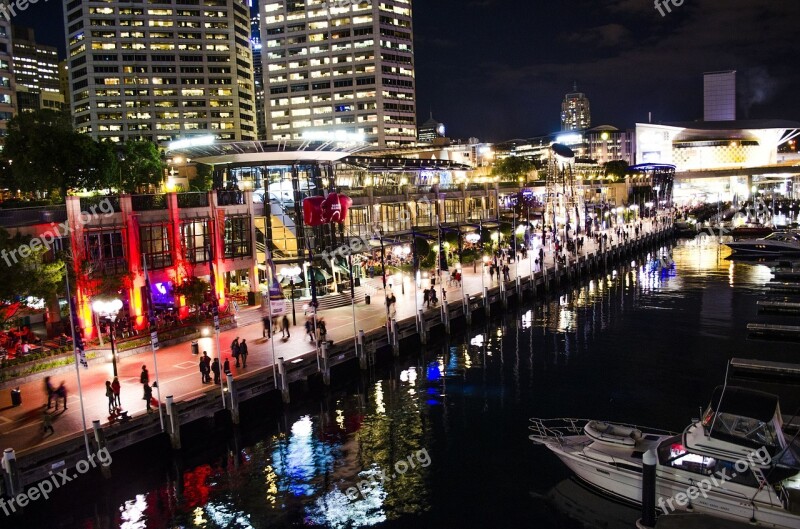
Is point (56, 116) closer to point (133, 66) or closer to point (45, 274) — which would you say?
point (45, 274)

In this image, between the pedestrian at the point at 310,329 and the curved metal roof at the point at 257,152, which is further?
the curved metal roof at the point at 257,152

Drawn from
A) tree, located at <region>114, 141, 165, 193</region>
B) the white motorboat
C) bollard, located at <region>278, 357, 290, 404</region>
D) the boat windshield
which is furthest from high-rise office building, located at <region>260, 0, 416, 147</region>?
the boat windshield

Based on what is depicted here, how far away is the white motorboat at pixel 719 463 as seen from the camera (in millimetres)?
18125

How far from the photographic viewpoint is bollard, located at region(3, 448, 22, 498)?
2088 centimetres

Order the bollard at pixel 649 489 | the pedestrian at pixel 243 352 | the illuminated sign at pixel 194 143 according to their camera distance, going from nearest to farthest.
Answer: the bollard at pixel 649 489 → the pedestrian at pixel 243 352 → the illuminated sign at pixel 194 143

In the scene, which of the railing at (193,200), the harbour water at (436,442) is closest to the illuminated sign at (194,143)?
the railing at (193,200)

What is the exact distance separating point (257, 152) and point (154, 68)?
11264 cm

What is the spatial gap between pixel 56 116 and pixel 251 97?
104 metres

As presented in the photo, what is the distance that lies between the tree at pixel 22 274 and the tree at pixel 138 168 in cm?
3872

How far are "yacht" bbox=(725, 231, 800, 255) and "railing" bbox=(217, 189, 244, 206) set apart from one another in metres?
64.2

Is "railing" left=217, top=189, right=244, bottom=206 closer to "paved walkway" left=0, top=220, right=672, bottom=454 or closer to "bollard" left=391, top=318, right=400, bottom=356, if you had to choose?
"paved walkway" left=0, top=220, right=672, bottom=454

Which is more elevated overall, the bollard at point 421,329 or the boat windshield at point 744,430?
the boat windshield at point 744,430

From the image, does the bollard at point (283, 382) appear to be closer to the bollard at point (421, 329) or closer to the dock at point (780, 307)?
the bollard at point (421, 329)

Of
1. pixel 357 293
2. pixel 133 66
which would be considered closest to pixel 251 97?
pixel 133 66
